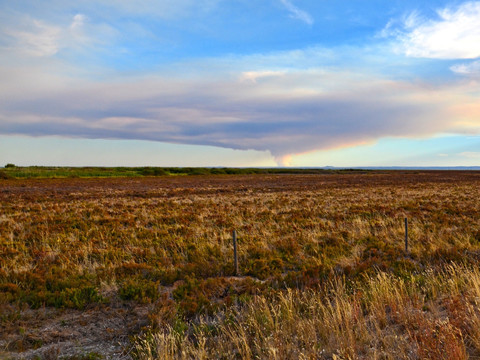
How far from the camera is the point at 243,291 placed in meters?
8.09

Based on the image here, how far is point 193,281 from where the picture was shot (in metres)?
8.31

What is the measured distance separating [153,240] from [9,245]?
16.7 feet

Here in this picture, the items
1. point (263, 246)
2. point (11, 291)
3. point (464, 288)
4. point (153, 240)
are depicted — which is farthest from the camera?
point (153, 240)

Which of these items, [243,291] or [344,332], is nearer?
[344,332]

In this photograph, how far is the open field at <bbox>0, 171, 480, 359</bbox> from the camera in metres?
5.23

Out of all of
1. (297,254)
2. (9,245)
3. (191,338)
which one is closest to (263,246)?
(297,254)

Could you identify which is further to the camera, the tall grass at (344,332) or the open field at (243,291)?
the open field at (243,291)

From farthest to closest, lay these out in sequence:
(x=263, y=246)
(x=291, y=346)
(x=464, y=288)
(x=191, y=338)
→ (x=263, y=246), (x=464, y=288), (x=191, y=338), (x=291, y=346)

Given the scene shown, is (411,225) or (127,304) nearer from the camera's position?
(127,304)

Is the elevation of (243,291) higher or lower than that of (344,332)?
lower

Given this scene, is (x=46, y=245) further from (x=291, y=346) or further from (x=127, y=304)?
(x=291, y=346)

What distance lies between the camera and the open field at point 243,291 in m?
5.23

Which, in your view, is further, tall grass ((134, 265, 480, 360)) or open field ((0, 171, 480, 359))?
open field ((0, 171, 480, 359))

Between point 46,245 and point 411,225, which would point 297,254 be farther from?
point 46,245
